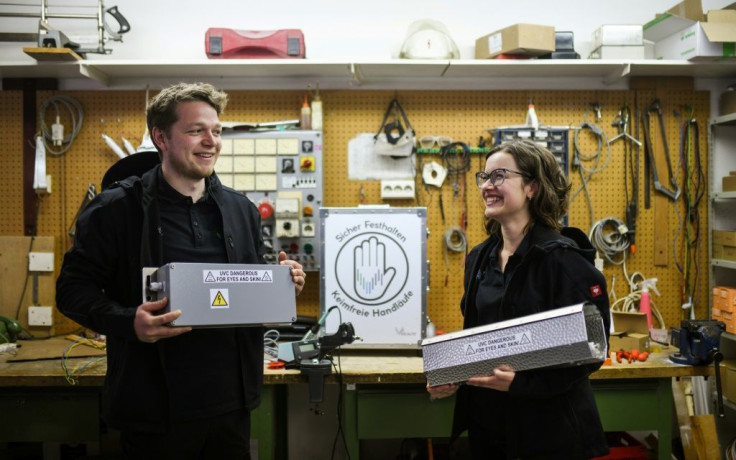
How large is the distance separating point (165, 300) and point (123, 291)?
0.25 m

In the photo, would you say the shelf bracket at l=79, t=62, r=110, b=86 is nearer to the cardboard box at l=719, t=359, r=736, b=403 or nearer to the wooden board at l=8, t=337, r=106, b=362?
the wooden board at l=8, t=337, r=106, b=362

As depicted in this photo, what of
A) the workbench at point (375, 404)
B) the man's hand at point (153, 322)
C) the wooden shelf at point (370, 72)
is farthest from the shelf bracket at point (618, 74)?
the man's hand at point (153, 322)

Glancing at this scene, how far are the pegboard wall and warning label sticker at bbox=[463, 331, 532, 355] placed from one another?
5.47ft

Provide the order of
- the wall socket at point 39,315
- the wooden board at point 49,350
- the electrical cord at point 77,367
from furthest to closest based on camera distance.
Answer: the wall socket at point 39,315
the wooden board at point 49,350
the electrical cord at point 77,367

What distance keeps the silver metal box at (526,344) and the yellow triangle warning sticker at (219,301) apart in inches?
23.6

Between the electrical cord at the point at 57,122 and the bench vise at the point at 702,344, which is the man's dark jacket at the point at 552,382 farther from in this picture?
the electrical cord at the point at 57,122

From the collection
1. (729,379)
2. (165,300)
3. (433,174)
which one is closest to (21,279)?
(165,300)

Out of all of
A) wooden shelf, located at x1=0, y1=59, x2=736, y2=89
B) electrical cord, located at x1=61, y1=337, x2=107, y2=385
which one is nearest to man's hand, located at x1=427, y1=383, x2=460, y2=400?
electrical cord, located at x1=61, y1=337, x2=107, y2=385

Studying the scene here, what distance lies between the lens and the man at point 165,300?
5.22 ft

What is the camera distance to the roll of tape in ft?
10.5

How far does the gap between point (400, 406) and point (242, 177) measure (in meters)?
1.43

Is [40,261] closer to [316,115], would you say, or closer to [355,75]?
[316,115]

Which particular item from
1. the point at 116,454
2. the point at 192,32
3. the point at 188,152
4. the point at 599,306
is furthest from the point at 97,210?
the point at 192,32

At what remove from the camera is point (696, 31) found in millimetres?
2873
